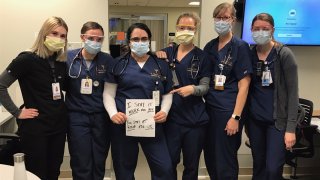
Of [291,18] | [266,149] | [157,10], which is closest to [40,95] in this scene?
[266,149]

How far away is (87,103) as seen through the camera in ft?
7.34

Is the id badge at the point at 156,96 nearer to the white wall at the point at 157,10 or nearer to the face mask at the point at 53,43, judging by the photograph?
the face mask at the point at 53,43

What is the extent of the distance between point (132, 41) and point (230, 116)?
0.88 meters

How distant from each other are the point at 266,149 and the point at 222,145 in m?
0.32

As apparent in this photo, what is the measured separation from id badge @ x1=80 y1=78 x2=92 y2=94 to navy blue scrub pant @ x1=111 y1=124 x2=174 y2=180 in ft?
1.01

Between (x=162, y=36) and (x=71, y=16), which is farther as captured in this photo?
(x=162, y=36)

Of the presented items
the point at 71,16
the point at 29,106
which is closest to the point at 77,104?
the point at 29,106

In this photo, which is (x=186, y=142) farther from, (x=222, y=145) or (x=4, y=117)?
(x=4, y=117)

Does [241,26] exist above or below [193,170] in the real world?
above

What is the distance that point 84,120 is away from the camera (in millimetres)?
2246

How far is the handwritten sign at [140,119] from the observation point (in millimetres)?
2184

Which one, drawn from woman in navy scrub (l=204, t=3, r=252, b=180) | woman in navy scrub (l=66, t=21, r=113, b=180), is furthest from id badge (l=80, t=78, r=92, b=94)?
woman in navy scrub (l=204, t=3, r=252, b=180)

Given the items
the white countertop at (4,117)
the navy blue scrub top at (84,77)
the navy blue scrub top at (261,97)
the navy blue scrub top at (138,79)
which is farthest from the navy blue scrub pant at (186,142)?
the white countertop at (4,117)

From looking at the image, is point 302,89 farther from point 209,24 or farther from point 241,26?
point 209,24
